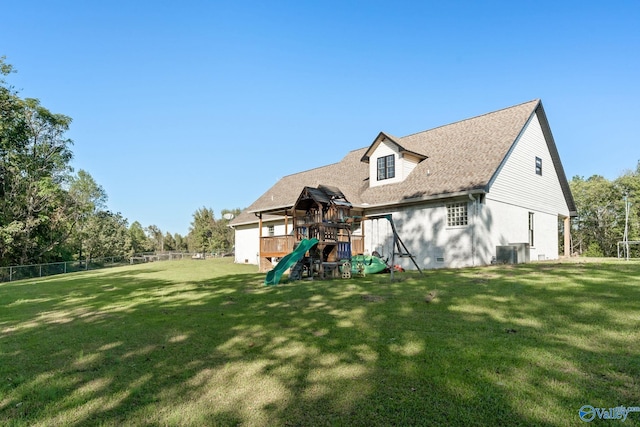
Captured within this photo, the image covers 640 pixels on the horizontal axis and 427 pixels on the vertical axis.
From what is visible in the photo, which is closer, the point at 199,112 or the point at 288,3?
the point at 288,3

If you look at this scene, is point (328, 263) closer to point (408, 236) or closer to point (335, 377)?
point (408, 236)

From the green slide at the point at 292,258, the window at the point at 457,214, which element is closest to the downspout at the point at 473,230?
the window at the point at 457,214

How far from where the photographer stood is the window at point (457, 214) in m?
16.2

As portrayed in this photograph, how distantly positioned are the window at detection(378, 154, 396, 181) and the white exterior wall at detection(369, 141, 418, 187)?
18 cm

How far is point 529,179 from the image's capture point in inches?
749

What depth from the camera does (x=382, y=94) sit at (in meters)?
25.3

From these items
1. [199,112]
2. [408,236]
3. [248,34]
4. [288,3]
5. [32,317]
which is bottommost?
[32,317]

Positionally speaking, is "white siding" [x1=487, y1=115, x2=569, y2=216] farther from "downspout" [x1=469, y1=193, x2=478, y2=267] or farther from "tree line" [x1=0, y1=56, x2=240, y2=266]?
"tree line" [x1=0, y1=56, x2=240, y2=266]

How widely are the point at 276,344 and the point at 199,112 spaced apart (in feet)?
76.1

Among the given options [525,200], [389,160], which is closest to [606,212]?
[525,200]

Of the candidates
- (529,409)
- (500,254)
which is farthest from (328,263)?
(529,409)

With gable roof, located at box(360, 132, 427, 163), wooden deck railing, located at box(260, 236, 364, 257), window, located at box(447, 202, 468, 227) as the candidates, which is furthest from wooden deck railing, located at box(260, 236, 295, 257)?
window, located at box(447, 202, 468, 227)

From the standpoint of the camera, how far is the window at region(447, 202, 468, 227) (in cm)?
1622

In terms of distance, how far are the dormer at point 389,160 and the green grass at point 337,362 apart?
11.9 metres
